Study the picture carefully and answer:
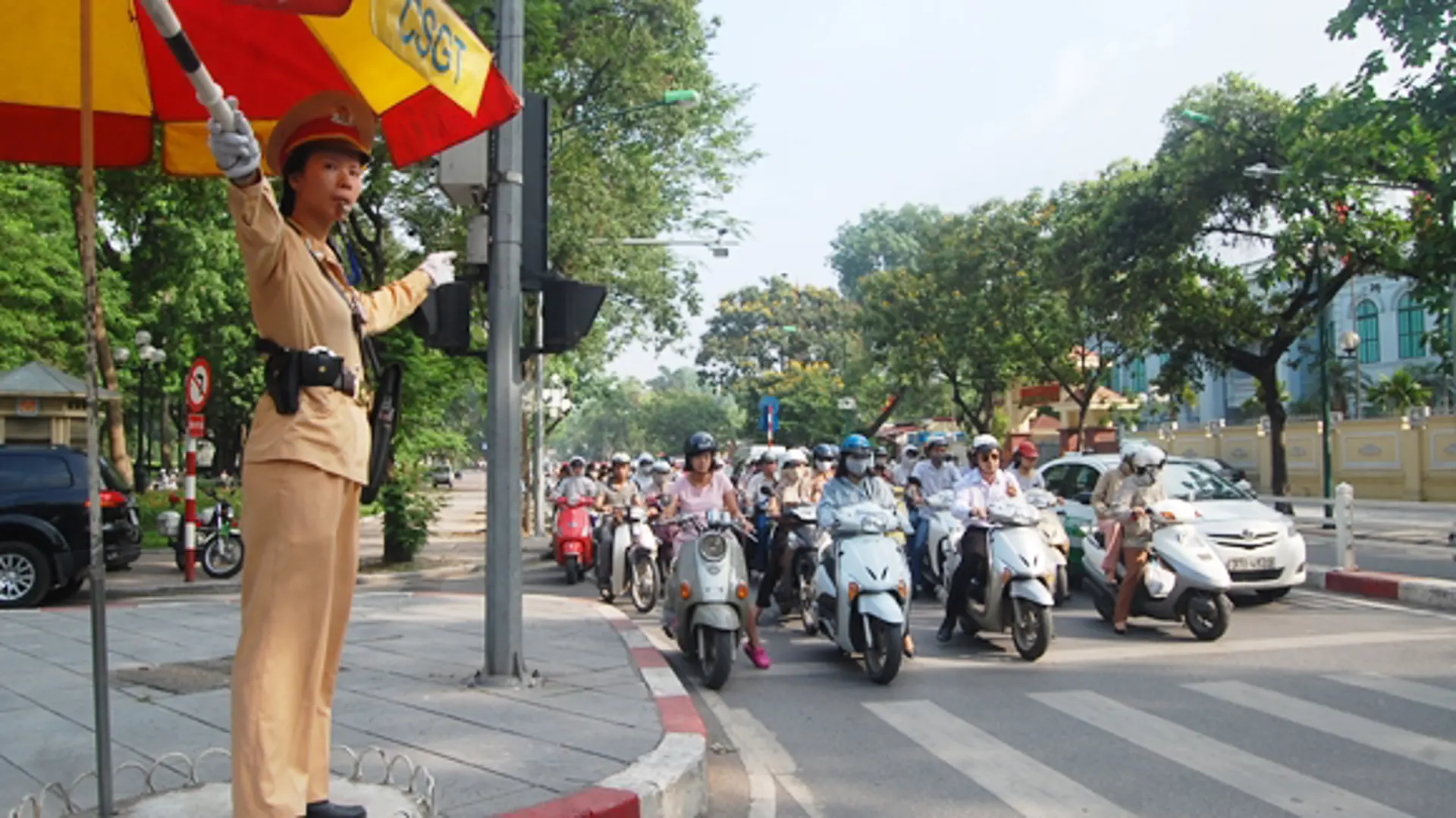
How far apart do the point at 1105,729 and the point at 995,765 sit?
996mm

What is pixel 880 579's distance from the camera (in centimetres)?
724

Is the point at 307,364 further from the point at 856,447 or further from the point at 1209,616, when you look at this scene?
the point at 1209,616

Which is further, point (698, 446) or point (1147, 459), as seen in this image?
point (1147, 459)

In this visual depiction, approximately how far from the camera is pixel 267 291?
127 inches

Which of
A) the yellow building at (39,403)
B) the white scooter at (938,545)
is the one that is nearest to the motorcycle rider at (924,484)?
the white scooter at (938,545)

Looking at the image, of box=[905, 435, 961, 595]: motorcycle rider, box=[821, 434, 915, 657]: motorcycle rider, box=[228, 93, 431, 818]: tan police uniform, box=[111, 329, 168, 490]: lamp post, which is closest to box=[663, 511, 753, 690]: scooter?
box=[821, 434, 915, 657]: motorcycle rider

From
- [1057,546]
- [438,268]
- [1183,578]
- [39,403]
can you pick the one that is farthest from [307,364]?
[39,403]

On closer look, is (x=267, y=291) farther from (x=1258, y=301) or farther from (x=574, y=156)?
(x=1258, y=301)

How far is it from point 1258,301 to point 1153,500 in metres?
18.1

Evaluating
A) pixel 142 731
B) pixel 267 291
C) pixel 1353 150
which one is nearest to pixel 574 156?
pixel 1353 150

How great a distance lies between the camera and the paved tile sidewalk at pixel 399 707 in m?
4.50

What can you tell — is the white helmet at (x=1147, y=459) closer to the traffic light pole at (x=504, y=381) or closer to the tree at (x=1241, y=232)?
the traffic light pole at (x=504, y=381)

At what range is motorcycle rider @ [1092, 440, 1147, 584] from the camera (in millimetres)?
9227

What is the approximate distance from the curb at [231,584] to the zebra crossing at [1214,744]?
8.03 m
